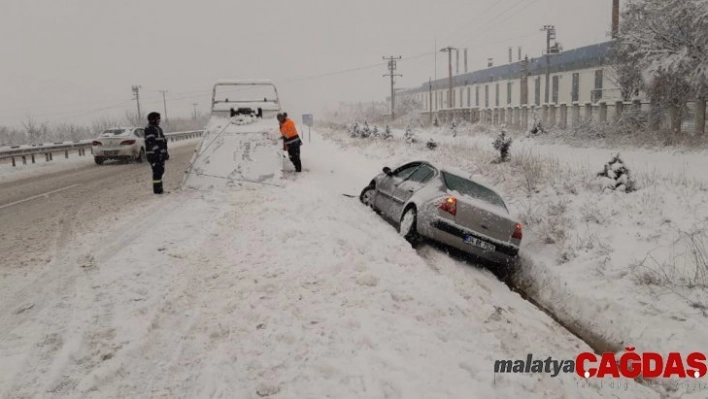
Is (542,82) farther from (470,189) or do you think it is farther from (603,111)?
(470,189)

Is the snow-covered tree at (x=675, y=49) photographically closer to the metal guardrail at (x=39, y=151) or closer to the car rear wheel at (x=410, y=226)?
the car rear wheel at (x=410, y=226)

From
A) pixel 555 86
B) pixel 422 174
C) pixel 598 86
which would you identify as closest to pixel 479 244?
pixel 422 174

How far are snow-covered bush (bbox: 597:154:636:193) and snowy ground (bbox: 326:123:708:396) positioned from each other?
0.66 ft

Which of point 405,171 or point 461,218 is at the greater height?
point 405,171

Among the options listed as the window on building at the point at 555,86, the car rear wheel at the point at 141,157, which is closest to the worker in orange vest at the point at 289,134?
the car rear wheel at the point at 141,157

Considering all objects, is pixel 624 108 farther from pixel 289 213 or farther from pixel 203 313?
pixel 203 313

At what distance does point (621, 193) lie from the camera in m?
8.55

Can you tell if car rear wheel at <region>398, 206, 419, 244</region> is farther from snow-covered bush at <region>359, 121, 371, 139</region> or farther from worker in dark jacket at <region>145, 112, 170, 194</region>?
snow-covered bush at <region>359, 121, 371, 139</region>

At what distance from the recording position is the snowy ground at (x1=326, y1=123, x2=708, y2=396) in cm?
521

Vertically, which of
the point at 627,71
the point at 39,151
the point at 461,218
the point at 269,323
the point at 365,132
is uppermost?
the point at 627,71

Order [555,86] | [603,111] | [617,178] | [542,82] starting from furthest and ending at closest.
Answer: [542,82] < [555,86] < [603,111] < [617,178]

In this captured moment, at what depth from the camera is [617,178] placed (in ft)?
29.1

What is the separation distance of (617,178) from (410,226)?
15.1 ft

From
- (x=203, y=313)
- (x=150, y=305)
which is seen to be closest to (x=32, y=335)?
(x=150, y=305)
